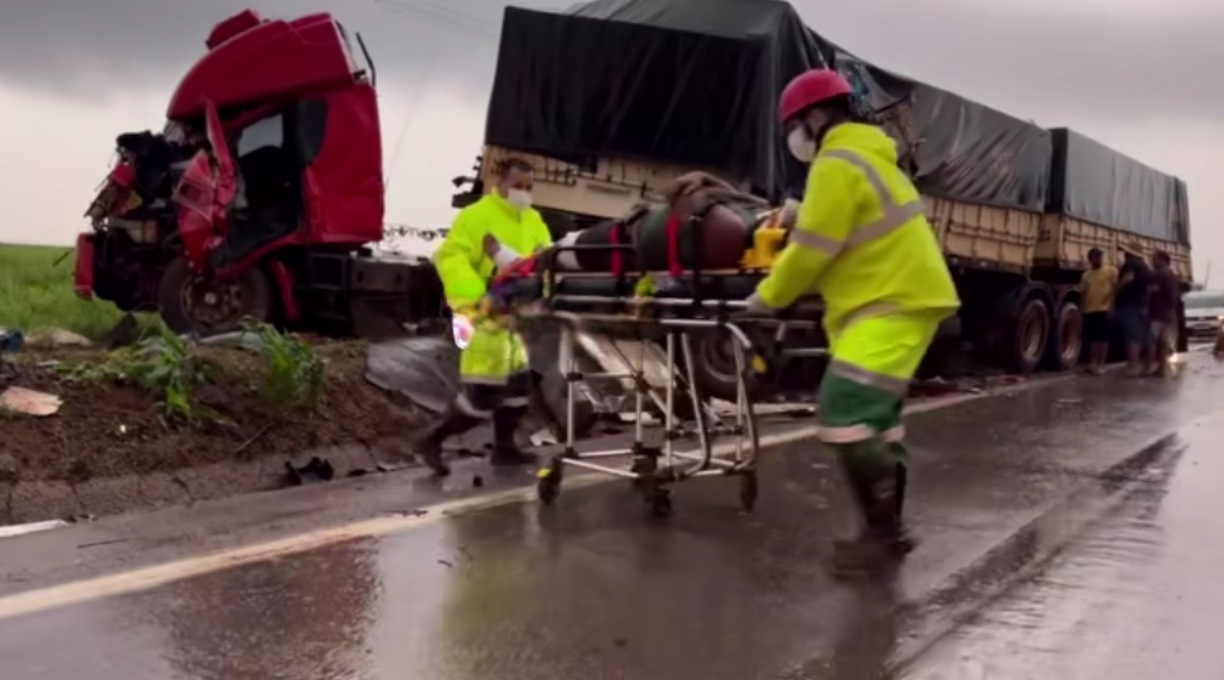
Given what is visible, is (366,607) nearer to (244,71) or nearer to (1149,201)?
(244,71)

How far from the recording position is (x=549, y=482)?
618 centimetres

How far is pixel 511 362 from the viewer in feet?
23.7

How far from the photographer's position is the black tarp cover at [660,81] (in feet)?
39.3

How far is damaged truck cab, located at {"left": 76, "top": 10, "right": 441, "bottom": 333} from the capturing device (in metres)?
11.6

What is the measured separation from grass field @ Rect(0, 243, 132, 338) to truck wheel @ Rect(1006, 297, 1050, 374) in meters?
10.5

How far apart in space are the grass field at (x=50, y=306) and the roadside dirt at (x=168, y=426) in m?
4.41

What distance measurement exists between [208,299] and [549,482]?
→ 21.9ft

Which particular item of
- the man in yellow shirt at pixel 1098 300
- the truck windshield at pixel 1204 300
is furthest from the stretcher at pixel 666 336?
the truck windshield at pixel 1204 300

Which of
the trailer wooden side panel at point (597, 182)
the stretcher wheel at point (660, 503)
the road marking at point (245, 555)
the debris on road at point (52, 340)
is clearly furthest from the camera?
the trailer wooden side panel at point (597, 182)

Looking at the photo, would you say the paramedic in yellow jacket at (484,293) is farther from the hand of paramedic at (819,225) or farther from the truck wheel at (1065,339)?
the truck wheel at (1065,339)

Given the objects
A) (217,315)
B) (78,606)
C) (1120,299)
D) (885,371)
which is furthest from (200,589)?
(1120,299)

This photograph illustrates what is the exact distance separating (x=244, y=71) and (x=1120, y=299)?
11610mm

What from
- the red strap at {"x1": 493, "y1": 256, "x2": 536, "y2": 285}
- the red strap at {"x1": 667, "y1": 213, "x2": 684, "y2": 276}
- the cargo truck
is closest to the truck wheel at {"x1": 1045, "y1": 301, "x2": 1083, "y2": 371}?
the cargo truck

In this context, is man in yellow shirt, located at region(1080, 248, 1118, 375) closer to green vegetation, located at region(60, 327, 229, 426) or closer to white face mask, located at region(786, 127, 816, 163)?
green vegetation, located at region(60, 327, 229, 426)
